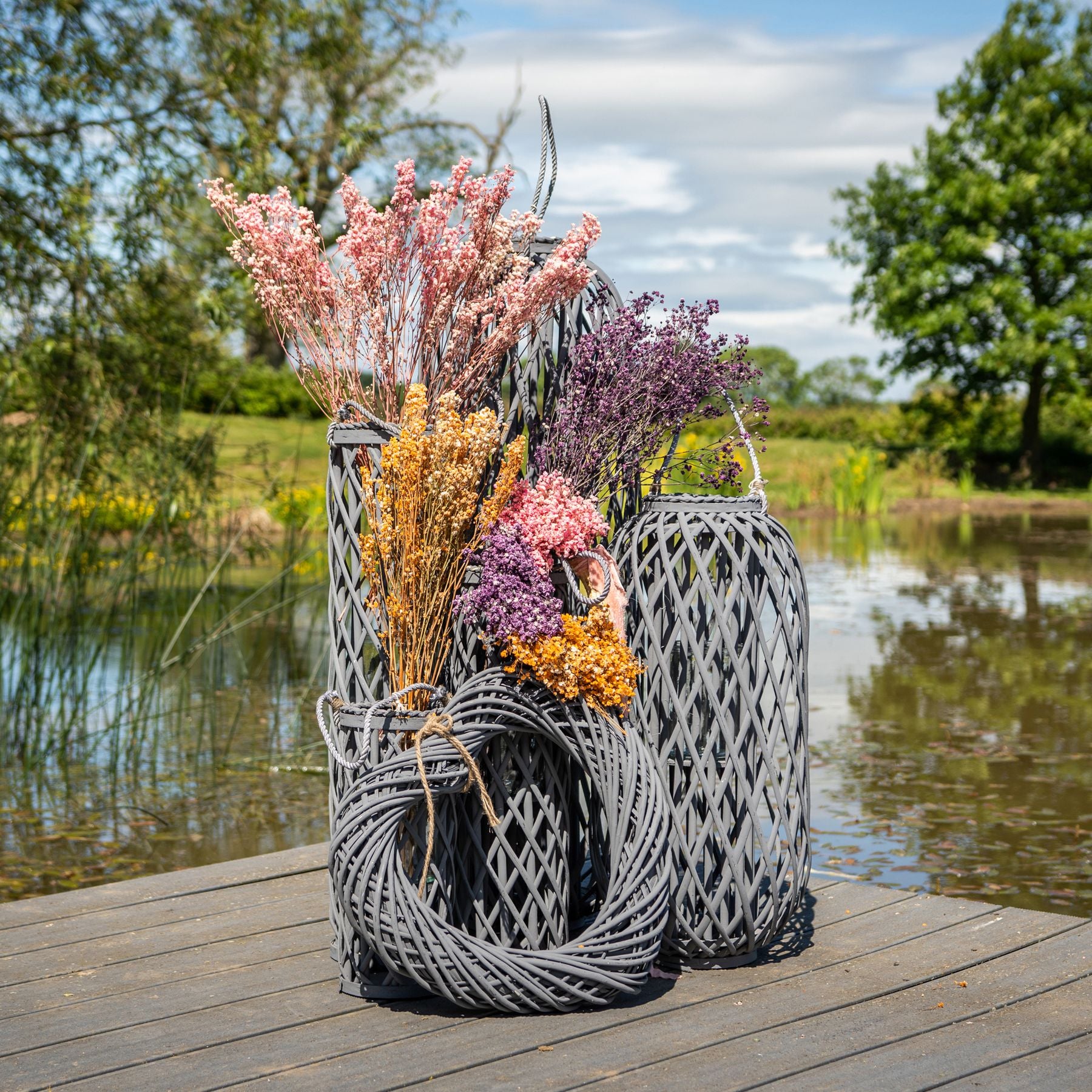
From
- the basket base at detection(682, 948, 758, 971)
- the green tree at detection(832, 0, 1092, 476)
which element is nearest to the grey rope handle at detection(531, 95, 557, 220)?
the basket base at detection(682, 948, 758, 971)

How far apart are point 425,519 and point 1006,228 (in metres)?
25.2

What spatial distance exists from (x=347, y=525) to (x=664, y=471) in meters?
0.72

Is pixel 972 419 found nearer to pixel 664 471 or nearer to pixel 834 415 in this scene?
pixel 834 415

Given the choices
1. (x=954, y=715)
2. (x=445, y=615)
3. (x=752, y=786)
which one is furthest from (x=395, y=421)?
(x=954, y=715)

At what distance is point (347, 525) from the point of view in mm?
2877

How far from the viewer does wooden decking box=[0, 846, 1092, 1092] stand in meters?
2.37

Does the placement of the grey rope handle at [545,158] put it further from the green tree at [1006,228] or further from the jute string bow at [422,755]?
the green tree at [1006,228]

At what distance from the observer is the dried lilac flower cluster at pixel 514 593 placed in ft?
8.87

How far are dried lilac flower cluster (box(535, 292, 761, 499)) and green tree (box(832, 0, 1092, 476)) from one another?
75.0 ft

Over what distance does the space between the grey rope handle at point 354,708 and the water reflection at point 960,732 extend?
2045mm

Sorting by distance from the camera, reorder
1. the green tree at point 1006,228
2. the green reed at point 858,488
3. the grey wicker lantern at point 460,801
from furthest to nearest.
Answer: the green tree at point 1006,228
the green reed at point 858,488
the grey wicker lantern at point 460,801

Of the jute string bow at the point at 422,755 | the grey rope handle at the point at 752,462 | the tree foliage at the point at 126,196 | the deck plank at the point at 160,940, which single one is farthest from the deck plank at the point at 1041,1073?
the tree foliage at the point at 126,196

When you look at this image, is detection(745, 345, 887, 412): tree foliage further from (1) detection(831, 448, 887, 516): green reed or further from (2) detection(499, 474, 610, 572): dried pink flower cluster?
(2) detection(499, 474, 610, 572): dried pink flower cluster

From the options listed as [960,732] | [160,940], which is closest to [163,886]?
[160,940]
